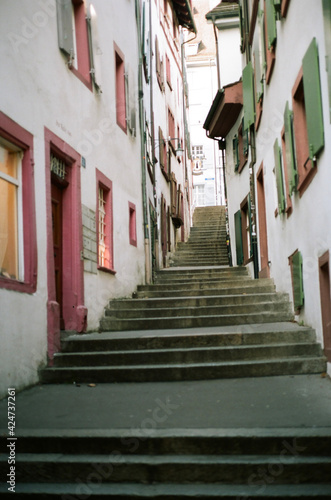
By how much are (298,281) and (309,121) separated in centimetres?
251

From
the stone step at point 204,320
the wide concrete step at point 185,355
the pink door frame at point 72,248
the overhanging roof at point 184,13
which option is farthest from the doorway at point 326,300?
the overhanging roof at point 184,13

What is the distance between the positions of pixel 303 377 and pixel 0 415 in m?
3.52

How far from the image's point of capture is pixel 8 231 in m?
7.25

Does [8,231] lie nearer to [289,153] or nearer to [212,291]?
[289,153]

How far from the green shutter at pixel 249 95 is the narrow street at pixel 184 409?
481 centimetres

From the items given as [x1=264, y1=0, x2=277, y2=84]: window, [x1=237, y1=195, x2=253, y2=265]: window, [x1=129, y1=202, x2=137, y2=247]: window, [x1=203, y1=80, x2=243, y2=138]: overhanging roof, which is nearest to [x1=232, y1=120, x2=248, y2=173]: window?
[x1=203, y1=80, x2=243, y2=138]: overhanging roof

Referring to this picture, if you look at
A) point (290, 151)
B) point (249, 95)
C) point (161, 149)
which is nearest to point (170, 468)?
point (290, 151)

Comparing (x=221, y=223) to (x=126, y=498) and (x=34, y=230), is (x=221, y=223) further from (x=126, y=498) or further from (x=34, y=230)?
(x=126, y=498)

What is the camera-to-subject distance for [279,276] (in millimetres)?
11180

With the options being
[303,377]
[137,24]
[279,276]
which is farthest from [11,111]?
[137,24]

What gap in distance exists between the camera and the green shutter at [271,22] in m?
9.90

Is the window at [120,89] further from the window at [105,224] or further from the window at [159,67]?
the window at [159,67]

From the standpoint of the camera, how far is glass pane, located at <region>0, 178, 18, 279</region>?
710cm

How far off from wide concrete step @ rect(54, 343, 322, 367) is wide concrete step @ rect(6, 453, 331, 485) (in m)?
3.08
